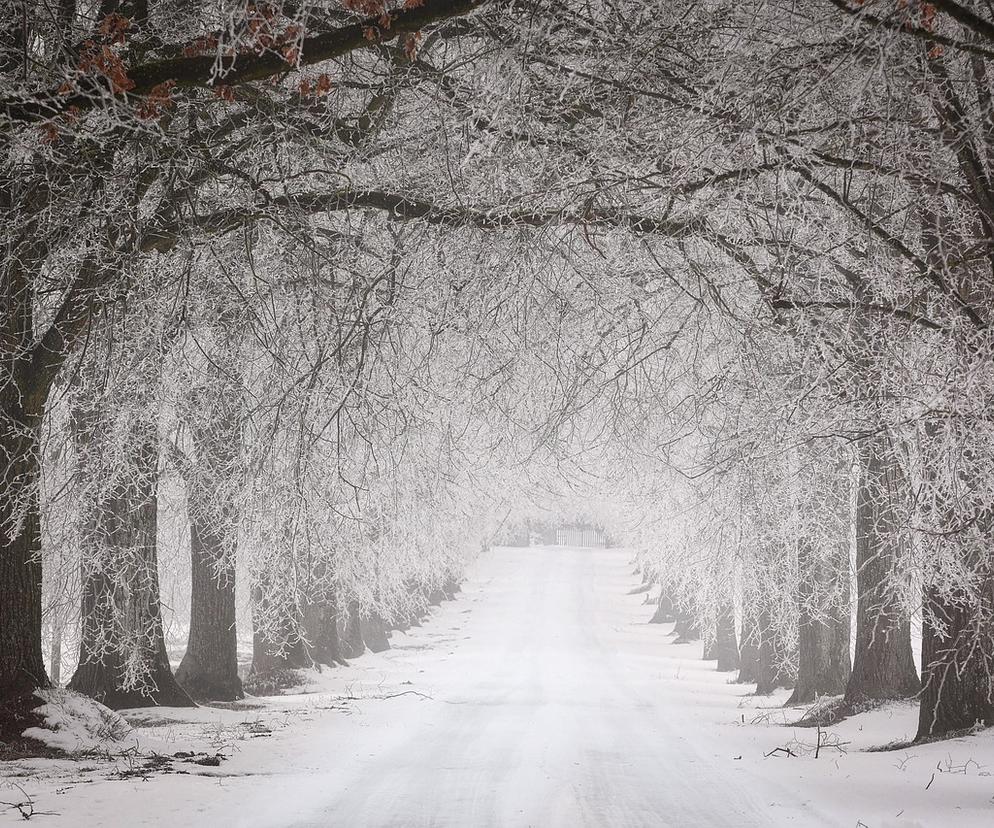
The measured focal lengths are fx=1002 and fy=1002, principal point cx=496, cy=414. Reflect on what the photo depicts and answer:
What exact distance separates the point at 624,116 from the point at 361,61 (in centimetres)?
366

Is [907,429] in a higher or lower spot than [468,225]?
lower

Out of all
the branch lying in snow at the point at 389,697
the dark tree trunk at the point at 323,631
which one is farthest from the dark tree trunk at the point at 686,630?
the branch lying in snow at the point at 389,697

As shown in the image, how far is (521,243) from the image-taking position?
7480mm

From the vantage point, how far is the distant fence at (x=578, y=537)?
86.2m

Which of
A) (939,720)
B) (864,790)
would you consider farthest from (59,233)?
(939,720)

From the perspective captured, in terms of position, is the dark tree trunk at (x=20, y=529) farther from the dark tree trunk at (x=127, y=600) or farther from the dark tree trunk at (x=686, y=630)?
the dark tree trunk at (x=686, y=630)

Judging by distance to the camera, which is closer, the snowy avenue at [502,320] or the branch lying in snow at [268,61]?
the branch lying in snow at [268,61]

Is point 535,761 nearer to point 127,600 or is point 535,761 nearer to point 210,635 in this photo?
point 127,600

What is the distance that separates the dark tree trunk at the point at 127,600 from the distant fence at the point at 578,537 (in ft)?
245

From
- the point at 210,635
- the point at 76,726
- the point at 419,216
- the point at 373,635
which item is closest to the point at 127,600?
the point at 76,726

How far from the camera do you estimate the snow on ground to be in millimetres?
6785

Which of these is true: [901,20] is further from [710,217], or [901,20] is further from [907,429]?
[710,217]

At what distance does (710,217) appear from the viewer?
834 cm

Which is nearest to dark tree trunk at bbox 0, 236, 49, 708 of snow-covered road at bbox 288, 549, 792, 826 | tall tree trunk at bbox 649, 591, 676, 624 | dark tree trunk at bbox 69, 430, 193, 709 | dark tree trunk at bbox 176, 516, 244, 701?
dark tree trunk at bbox 69, 430, 193, 709
